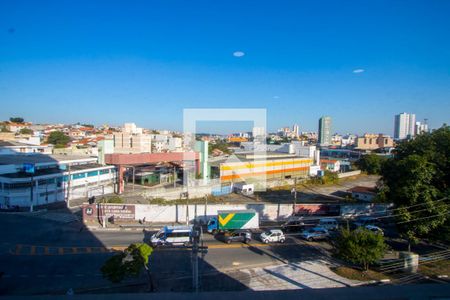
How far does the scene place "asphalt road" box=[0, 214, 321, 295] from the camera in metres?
8.45

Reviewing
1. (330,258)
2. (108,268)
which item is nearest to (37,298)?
(108,268)

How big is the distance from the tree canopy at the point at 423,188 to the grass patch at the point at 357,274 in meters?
1.95

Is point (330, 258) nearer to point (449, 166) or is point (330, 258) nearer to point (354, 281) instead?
point (354, 281)

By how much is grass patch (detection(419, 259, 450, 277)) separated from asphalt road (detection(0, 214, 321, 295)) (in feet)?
11.4

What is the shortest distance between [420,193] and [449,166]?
1872 mm

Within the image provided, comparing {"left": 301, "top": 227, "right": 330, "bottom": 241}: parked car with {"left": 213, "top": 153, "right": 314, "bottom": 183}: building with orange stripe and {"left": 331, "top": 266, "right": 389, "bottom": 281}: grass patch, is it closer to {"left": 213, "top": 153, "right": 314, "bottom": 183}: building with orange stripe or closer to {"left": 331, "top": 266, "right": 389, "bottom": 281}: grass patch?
{"left": 331, "top": 266, "right": 389, "bottom": 281}: grass patch

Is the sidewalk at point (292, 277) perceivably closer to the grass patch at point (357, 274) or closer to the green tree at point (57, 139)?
the grass patch at point (357, 274)

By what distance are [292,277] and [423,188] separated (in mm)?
5589

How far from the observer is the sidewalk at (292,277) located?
8.37m

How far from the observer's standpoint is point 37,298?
1.54 metres

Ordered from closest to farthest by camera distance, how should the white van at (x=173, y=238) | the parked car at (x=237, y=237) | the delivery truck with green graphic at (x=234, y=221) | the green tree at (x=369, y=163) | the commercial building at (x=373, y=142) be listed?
the white van at (x=173, y=238)
the parked car at (x=237, y=237)
the delivery truck with green graphic at (x=234, y=221)
the green tree at (x=369, y=163)
the commercial building at (x=373, y=142)

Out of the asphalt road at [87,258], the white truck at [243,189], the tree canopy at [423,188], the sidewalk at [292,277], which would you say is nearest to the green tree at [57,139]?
the white truck at [243,189]

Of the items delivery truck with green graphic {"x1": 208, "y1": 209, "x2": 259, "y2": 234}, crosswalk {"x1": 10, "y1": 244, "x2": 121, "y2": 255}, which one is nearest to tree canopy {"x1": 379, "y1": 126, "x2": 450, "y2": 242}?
delivery truck with green graphic {"x1": 208, "y1": 209, "x2": 259, "y2": 234}

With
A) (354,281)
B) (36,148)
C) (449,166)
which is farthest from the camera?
(36,148)
